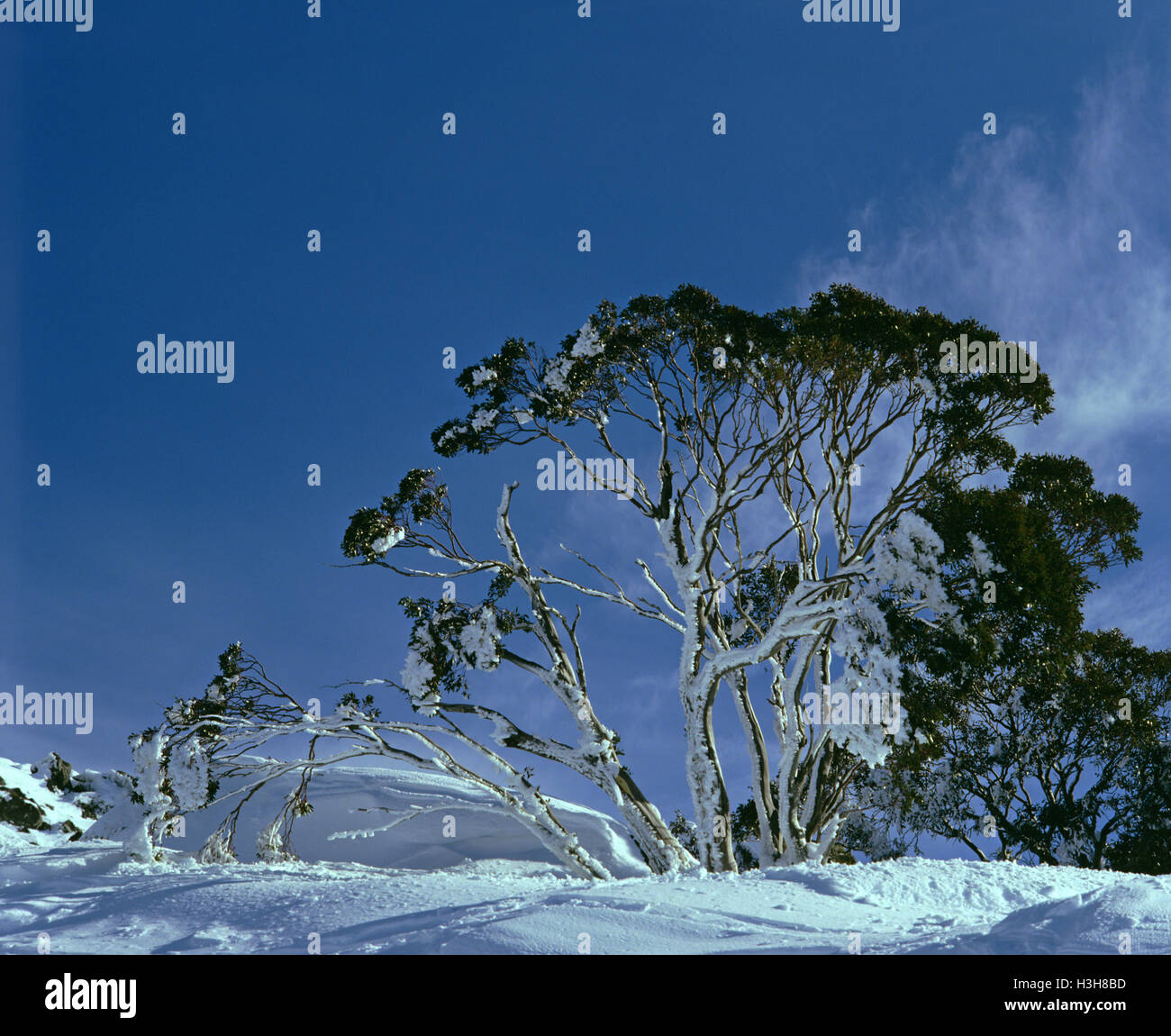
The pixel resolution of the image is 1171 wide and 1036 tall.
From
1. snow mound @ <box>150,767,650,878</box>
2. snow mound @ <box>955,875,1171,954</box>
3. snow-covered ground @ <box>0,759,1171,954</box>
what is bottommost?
snow mound @ <box>150,767,650,878</box>

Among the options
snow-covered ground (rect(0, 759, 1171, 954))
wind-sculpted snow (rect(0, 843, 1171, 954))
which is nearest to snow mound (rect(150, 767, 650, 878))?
snow-covered ground (rect(0, 759, 1171, 954))

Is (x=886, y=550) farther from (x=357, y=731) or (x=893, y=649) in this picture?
(x=357, y=731)

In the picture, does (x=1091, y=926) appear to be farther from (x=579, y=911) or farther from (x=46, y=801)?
(x=46, y=801)

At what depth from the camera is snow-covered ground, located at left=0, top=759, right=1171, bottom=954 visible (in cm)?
695

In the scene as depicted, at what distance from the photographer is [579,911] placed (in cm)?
773

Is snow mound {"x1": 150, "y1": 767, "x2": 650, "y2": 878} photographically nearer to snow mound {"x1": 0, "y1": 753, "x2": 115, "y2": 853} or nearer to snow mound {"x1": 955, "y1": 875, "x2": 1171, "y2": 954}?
snow mound {"x1": 0, "y1": 753, "x2": 115, "y2": 853}

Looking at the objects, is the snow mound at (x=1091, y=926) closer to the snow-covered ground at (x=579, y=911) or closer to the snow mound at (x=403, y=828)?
the snow-covered ground at (x=579, y=911)

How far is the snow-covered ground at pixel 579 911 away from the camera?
695cm

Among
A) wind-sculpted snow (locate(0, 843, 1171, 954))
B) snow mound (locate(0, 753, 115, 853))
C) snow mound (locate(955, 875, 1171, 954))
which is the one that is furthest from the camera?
snow mound (locate(0, 753, 115, 853))

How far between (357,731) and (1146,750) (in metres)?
17.9

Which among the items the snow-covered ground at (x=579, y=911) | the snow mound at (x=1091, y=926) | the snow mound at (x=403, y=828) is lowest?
the snow mound at (x=403, y=828)

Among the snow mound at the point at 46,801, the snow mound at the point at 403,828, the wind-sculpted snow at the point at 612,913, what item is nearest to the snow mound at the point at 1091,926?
the wind-sculpted snow at the point at 612,913

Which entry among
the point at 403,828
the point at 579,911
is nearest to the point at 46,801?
the point at 403,828
